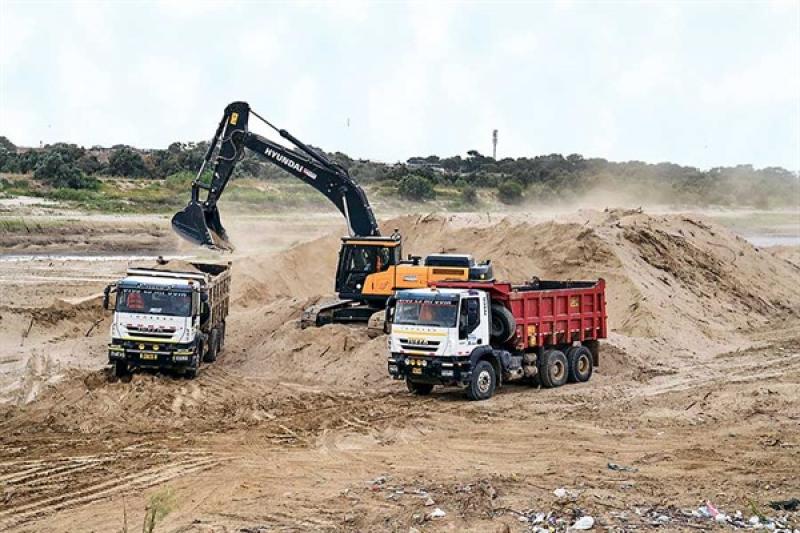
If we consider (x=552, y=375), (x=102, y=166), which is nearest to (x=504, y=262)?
(x=552, y=375)

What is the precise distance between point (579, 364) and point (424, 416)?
6109 mm

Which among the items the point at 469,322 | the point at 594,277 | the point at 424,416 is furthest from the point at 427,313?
the point at 594,277

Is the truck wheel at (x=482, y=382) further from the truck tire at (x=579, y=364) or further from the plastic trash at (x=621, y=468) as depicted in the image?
the plastic trash at (x=621, y=468)

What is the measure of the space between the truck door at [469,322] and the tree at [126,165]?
5815 centimetres

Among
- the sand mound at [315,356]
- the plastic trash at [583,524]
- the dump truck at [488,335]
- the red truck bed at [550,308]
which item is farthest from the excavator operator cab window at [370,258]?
the plastic trash at [583,524]

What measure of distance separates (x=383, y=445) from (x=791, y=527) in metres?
7.76


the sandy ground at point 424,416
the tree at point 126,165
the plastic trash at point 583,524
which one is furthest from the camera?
the tree at point 126,165

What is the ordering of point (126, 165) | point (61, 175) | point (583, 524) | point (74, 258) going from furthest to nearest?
point (126, 165) < point (61, 175) < point (74, 258) < point (583, 524)

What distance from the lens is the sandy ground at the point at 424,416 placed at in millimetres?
15336

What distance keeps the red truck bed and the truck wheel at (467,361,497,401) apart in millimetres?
988

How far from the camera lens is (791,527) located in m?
14.1

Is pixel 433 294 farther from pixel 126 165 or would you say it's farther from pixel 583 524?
pixel 126 165

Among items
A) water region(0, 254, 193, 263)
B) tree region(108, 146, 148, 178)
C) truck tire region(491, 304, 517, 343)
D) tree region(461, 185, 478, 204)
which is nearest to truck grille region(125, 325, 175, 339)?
truck tire region(491, 304, 517, 343)

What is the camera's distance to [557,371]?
26484 mm
